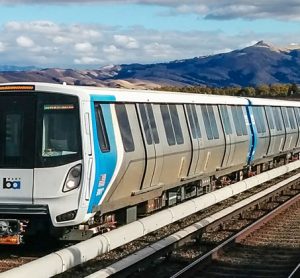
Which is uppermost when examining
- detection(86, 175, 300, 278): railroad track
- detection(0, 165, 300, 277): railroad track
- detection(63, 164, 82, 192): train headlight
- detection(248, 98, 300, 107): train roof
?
detection(248, 98, 300, 107): train roof

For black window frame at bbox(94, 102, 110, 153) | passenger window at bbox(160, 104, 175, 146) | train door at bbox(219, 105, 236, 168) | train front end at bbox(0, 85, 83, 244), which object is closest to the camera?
train front end at bbox(0, 85, 83, 244)

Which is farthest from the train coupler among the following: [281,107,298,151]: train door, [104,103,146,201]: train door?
[281,107,298,151]: train door

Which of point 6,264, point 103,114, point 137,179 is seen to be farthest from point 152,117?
point 6,264

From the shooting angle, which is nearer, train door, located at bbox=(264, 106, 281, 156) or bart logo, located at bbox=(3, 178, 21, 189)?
bart logo, located at bbox=(3, 178, 21, 189)

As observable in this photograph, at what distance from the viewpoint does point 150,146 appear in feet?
46.9

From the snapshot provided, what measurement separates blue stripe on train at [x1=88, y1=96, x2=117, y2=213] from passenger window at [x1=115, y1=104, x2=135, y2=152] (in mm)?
348

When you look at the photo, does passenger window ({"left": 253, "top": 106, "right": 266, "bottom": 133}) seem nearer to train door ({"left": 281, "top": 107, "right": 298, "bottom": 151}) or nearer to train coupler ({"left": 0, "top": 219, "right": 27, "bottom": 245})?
train door ({"left": 281, "top": 107, "right": 298, "bottom": 151})

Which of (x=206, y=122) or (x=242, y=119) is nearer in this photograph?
(x=206, y=122)

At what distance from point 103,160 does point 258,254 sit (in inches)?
122

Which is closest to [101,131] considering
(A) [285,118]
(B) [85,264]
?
(B) [85,264]

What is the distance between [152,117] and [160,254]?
4.06m

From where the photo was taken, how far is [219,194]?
1753 centimetres

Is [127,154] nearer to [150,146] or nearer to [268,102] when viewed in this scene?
[150,146]

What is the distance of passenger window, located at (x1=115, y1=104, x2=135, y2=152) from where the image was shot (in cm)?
1295
